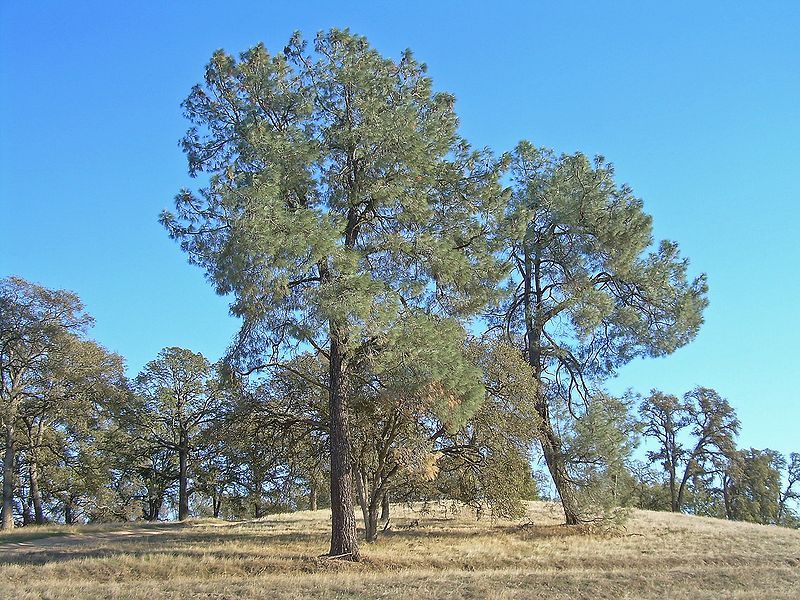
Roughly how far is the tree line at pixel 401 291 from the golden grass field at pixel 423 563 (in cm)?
135

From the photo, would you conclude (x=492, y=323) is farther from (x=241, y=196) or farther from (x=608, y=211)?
(x=241, y=196)

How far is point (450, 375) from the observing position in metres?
14.8

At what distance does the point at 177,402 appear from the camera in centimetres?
3391

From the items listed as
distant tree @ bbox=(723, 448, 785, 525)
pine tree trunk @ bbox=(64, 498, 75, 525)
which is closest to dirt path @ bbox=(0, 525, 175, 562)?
pine tree trunk @ bbox=(64, 498, 75, 525)

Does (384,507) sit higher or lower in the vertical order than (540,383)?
lower

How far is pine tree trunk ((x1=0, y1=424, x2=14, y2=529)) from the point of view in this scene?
87.5 ft

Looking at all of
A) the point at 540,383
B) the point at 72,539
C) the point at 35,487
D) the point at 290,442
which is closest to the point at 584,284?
the point at 540,383

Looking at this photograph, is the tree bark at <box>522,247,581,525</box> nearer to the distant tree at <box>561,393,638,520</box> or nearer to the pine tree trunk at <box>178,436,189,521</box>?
the distant tree at <box>561,393,638,520</box>

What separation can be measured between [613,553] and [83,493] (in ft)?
79.4

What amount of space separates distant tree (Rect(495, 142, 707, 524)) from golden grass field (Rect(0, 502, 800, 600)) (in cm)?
335

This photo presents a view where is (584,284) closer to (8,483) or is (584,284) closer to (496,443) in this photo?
(496,443)

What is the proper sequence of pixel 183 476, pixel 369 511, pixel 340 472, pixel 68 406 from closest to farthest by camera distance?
pixel 340 472 < pixel 369 511 < pixel 68 406 < pixel 183 476

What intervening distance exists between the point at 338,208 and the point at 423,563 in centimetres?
823

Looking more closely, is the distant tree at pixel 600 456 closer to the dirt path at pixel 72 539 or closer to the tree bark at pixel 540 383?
the tree bark at pixel 540 383
